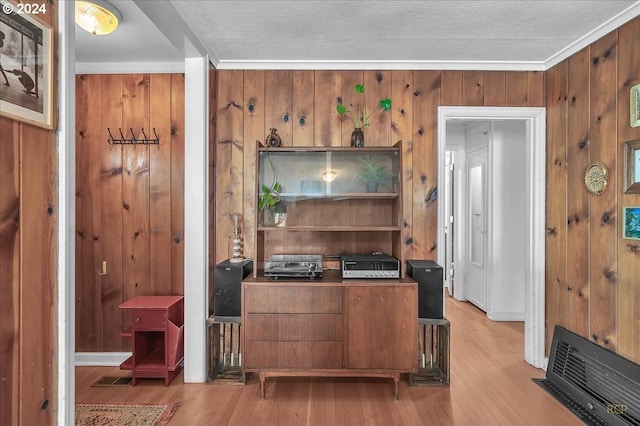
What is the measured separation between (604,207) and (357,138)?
1.77 metres

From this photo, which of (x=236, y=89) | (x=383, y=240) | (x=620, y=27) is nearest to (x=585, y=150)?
(x=620, y=27)

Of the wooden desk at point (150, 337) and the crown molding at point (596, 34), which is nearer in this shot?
the crown molding at point (596, 34)

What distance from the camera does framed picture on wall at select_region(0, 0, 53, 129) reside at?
1.13 m

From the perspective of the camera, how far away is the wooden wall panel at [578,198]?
8.32ft

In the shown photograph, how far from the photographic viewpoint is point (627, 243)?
2.20m

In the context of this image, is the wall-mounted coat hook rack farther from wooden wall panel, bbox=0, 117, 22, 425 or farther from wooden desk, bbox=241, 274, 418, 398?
wooden wall panel, bbox=0, 117, 22, 425

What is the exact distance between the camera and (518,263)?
13.8 feet

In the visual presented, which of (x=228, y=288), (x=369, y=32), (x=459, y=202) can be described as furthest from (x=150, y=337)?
(x=459, y=202)

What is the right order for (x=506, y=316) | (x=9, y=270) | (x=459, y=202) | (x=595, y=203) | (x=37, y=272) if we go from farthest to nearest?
(x=459, y=202), (x=506, y=316), (x=595, y=203), (x=37, y=272), (x=9, y=270)

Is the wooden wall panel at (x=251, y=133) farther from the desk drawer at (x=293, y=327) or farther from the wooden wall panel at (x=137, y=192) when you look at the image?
the wooden wall panel at (x=137, y=192)

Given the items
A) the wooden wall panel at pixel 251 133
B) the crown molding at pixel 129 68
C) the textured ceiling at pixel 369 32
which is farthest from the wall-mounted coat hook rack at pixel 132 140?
the wooden wall panel at pixel 251 133

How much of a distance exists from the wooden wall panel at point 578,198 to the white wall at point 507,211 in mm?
1503

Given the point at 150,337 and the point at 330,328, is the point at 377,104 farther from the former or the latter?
the point at 150,337

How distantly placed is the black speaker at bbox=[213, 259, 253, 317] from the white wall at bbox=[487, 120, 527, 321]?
10.2ft
